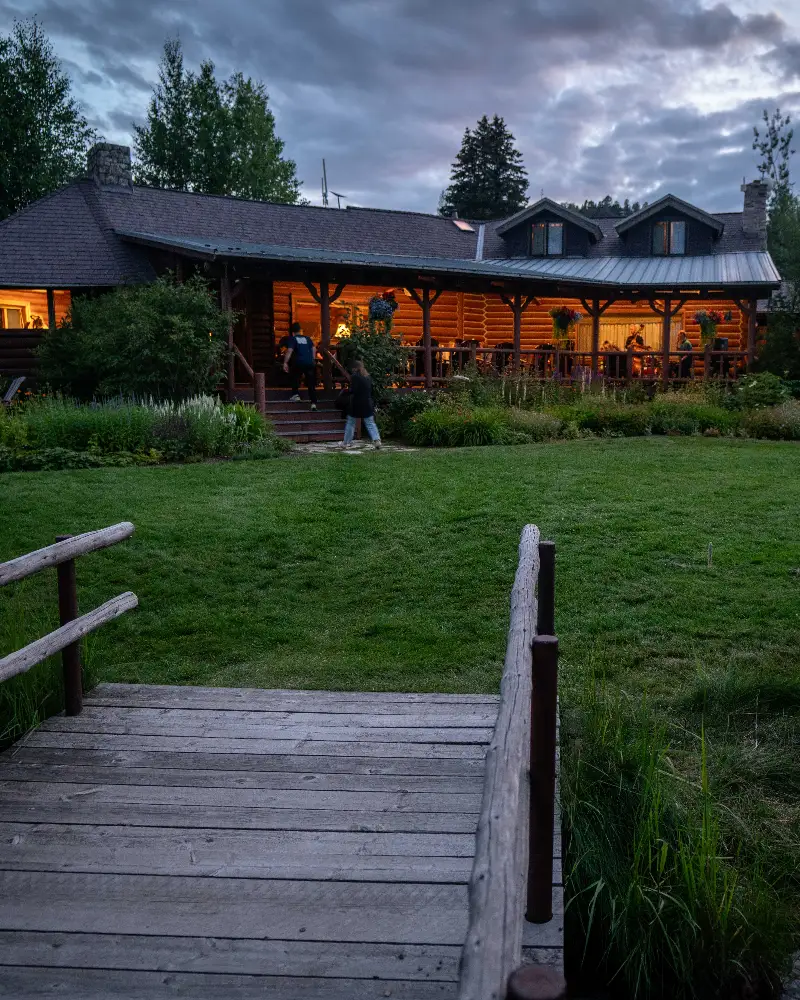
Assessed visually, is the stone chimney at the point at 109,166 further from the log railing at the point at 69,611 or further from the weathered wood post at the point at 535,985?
the weathered wood post at the point at 535,985

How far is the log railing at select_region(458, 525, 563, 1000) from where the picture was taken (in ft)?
4.91

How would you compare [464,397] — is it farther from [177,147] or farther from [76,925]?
[177,147]

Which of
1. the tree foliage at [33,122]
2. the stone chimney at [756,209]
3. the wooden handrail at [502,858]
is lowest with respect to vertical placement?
the wooden handrail at [502,858]

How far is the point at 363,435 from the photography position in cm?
1677

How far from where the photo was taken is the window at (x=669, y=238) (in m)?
28.0

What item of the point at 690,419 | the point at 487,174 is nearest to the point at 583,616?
the point at 690,419

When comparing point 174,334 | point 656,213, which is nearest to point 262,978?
point 174,334

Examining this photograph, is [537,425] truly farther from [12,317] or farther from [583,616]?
[12,317]

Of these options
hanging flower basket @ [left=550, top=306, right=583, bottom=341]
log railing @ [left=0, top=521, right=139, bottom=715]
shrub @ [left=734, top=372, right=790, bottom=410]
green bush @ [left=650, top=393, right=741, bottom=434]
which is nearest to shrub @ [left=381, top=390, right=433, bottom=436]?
green bush @ [left=650, top=393, right=741, bottom=434]

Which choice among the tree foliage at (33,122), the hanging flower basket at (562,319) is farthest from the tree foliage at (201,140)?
the hanging flower basket at (562,319)

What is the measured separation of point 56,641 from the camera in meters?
4.45

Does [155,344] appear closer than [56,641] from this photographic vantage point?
No

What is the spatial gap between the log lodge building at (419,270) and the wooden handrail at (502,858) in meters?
15.6

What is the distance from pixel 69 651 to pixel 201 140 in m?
41.2
